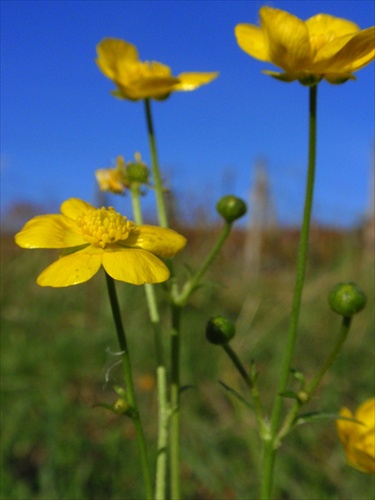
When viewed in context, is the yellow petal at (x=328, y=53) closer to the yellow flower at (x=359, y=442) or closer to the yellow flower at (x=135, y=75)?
the yellow flower at (x=135, y=75)

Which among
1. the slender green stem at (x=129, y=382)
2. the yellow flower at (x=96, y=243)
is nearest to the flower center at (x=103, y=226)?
the yellow flower at (x=96, y=243)

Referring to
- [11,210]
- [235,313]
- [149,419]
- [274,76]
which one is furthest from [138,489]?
[11,210]

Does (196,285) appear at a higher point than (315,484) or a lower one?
higher

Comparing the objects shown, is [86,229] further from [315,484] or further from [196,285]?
[315,484]

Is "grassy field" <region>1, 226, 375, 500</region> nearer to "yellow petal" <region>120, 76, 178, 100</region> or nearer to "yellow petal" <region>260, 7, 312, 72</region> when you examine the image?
"yellow petal" <region>120, 76, 178, 100</region>

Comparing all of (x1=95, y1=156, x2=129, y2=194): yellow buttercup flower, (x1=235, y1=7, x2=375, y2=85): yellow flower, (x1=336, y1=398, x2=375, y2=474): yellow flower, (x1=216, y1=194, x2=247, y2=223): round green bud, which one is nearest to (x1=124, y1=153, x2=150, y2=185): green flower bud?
(x1=95, y1=156, x2=129, y2=194): yellow buttercup flower

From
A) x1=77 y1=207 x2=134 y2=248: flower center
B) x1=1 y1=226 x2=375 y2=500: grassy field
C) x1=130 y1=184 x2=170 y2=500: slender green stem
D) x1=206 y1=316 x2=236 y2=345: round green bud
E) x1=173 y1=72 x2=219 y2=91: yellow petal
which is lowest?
x1=1 y1=226 x2=375 y2=500: grassy field

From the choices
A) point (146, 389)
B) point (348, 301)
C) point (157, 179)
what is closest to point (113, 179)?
point (157, 179)
